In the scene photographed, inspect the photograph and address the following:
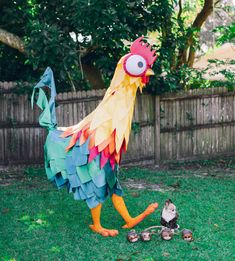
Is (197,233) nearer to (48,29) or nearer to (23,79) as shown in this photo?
(48,29)

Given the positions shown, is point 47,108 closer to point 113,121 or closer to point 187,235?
point 113,121

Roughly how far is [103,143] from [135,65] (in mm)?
916

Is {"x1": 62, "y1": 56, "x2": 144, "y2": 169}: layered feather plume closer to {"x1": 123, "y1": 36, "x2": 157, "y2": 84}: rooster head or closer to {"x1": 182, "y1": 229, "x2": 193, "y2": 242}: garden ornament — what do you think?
{"x1": 123, "y1": 36, "x2": 157, "y2": 84}: rooster head

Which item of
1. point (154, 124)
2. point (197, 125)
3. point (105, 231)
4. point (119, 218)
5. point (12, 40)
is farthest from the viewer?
point (197, 125)

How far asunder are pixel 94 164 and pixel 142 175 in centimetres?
363

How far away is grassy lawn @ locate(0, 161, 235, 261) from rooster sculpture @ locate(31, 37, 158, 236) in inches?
18.0

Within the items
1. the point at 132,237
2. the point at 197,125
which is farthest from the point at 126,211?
the point at 197,125

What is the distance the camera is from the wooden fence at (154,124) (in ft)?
32.0

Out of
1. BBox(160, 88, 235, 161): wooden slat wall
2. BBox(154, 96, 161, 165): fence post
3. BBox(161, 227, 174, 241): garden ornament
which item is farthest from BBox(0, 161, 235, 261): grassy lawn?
BBox(160, 88, 235, 161): wooden slat wall

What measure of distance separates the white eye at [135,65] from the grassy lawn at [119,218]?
6.06 feet

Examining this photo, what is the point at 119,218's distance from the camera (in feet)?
22.8

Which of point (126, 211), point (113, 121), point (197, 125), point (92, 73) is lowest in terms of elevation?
point (126, 211)

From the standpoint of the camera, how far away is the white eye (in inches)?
234

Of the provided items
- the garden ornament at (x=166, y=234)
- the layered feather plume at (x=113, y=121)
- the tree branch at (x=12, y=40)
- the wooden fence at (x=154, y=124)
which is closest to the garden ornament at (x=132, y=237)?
the garden ornament at (x=166, y=234)
